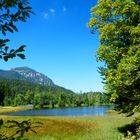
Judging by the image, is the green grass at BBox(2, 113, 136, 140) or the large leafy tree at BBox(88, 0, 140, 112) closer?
the large leafy tree at BBox(88, 0, 140, 112)

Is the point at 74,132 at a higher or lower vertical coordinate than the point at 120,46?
lower

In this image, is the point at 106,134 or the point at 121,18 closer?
the point at 121,18

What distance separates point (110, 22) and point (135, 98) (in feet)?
24.2

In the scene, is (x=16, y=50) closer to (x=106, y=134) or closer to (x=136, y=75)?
(x=136, y=75)

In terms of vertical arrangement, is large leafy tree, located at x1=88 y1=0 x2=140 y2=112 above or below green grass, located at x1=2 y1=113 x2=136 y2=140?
above

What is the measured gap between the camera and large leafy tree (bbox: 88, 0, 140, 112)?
30.7m

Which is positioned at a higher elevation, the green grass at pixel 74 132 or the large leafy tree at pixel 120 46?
the large leafy tree at pixel 120 46

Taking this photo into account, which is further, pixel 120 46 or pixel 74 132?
pixel 74 132

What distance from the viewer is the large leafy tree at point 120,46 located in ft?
101

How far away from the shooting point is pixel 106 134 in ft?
120

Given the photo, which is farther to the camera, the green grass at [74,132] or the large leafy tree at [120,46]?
the green grass at [74,132]

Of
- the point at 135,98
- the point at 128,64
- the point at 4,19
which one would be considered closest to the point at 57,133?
the point at 135,98

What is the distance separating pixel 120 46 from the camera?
1292 inches

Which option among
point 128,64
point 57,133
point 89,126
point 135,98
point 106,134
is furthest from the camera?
point 89,126
